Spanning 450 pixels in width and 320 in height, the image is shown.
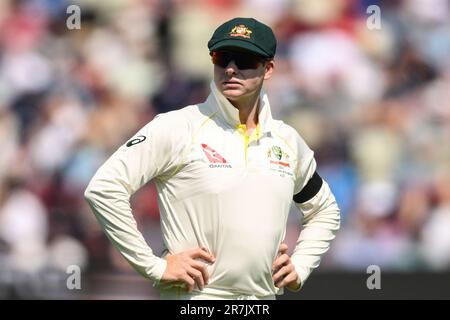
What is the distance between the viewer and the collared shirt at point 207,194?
476 cm

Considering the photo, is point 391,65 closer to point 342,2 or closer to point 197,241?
point 342,2

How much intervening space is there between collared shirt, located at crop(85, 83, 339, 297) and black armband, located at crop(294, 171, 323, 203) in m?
0.41

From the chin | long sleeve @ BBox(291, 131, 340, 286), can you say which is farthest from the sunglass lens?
long sleeve @ BBox(291, 131, 340, 286)

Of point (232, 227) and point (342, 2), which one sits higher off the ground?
point (342, 2)

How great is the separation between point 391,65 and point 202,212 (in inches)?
235

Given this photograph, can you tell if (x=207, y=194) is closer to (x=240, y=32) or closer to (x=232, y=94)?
(x=232, y=94)

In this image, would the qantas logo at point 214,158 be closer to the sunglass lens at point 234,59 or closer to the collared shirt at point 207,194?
Result: the collared shirt at point 207,194

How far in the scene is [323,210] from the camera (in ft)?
18.1

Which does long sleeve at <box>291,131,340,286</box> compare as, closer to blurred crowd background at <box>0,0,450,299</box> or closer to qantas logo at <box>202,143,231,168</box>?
qantas logo at <box>202,143,231,168</box>

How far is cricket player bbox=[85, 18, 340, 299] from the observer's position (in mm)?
4773

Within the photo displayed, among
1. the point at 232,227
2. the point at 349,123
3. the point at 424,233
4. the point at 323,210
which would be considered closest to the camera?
the point at 232,227

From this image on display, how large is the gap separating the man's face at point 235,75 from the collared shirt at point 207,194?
0.18 feet

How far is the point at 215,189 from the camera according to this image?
4797mm
